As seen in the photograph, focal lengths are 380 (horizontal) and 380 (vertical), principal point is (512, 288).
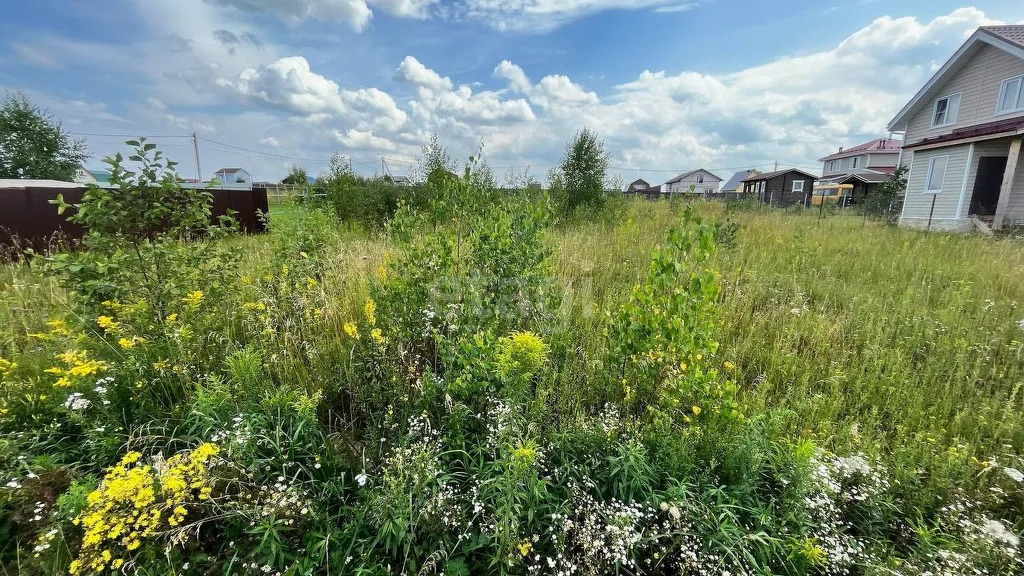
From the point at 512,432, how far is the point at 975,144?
1824 centimetres

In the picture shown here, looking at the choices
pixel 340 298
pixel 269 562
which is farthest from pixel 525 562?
pixel 340 298

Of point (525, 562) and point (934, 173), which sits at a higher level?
point (934, 173)

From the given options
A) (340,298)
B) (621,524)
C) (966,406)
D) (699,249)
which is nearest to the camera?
(621,524)

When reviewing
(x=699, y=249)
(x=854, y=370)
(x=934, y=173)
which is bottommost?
(x=854, y=370)

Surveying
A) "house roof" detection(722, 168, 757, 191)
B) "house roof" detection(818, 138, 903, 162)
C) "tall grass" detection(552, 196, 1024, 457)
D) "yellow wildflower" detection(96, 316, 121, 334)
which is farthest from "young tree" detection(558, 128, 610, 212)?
"house roof" detection(722, 168, 757, 191)

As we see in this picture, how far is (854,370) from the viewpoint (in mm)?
2859

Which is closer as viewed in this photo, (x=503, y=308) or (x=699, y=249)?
(x=699, y=249)

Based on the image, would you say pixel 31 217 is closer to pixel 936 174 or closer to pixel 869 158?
pixel 936 174

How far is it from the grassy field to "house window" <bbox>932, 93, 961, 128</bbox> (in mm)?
18032

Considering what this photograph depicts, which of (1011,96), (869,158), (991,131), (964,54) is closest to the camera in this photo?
(991,131)

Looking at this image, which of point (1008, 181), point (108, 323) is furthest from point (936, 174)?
point (108, 323)

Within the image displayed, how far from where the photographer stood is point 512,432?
180 cm

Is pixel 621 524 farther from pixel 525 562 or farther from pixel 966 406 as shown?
pixel 966 406

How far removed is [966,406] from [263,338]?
Result: 4645 millimetres
